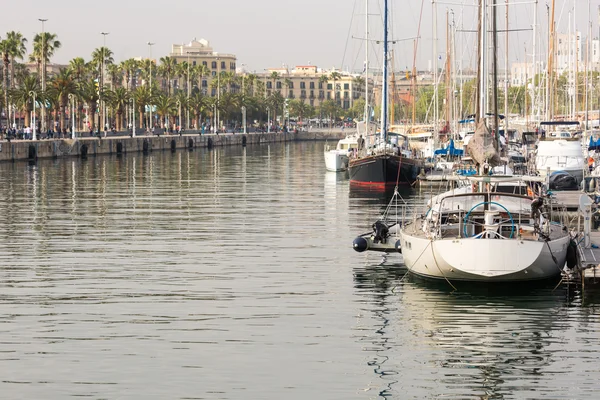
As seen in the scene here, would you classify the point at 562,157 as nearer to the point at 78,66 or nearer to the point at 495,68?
the point at 495,68

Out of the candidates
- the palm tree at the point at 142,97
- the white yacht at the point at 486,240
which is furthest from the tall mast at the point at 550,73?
the palm tree at the point at 142,97

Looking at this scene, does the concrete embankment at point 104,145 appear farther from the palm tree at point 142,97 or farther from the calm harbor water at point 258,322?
the calm harbor water at point 258,322

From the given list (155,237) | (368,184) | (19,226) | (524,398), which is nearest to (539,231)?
(524,398)

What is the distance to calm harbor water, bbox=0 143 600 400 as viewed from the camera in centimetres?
1831

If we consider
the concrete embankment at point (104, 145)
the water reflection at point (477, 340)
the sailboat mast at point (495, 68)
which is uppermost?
the sailboat mast at point (495, 68)

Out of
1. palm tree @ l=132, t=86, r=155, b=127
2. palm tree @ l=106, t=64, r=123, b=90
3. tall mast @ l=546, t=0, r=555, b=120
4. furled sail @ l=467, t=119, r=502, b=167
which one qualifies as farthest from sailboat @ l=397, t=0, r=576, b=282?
palm tree @ l=106, t=64, r=123, b=90

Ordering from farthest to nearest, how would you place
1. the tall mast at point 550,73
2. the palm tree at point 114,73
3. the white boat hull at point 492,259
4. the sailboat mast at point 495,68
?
the palm tree at point 114,73 → the tall mast at point 550,73 → the sailboat mast at point 495,68 → the white boat hull at point 492,259

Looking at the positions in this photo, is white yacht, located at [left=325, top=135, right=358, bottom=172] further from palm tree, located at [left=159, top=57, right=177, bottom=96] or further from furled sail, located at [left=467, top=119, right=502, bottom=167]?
palm tree, located at [left=159, top=57, right=177, bottom=96]

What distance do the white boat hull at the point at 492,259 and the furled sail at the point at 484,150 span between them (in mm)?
5954

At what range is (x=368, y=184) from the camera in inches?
2557

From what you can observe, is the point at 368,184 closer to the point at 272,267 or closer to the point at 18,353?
the point at 272,267

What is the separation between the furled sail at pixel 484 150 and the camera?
3288 centimetres

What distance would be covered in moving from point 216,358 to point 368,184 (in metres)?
45.6

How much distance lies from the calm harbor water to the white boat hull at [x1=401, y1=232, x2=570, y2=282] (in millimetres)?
516
